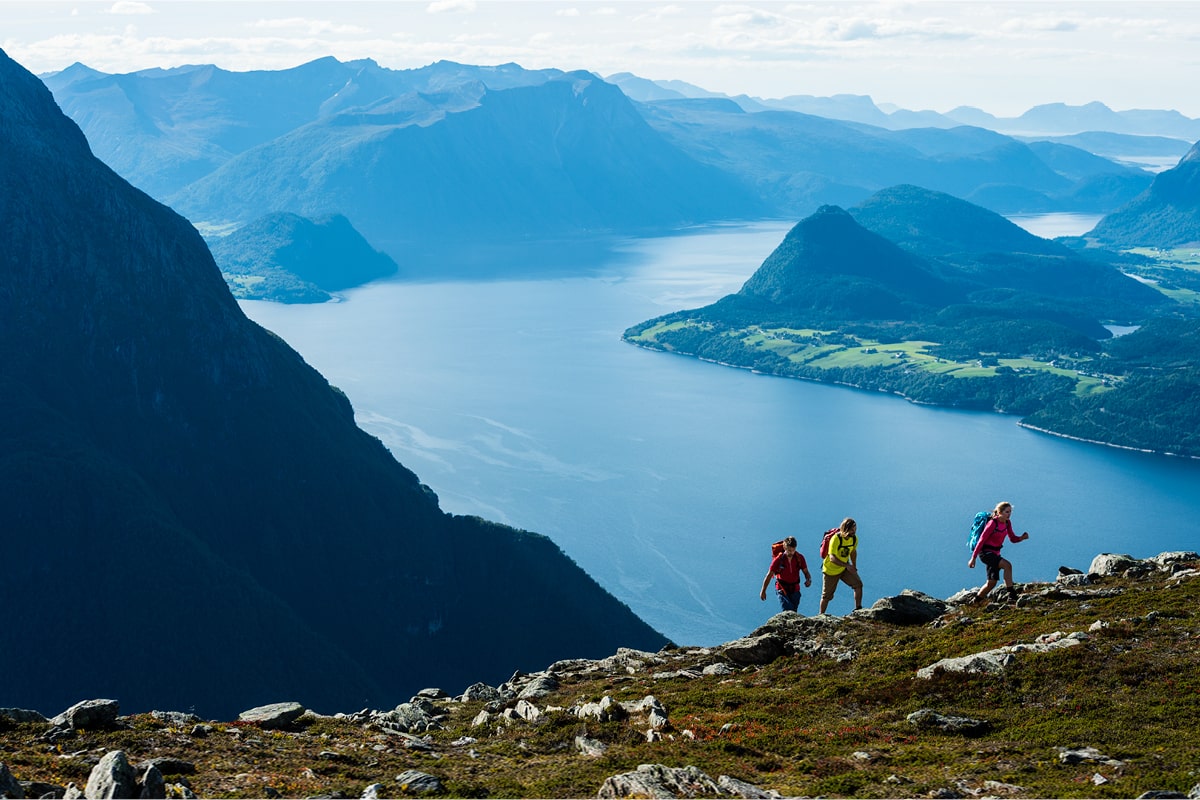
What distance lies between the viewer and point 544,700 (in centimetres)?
3275

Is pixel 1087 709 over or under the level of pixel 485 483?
under

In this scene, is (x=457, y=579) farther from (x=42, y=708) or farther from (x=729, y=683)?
(x=729, y=683)

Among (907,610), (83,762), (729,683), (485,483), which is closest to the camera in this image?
(83,762)

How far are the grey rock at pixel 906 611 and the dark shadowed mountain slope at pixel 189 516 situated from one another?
78.7 meters

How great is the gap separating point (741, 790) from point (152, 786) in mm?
10970

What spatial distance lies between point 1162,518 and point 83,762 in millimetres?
182914

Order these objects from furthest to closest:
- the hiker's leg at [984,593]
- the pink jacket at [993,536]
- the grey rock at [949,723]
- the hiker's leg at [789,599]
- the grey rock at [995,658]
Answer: the hiker's leg at [789,599] → the hiker's leg at [984,593] → the pink jacket at [993,536] → the grey rock at [995,658] → the grey rock at [949,723]

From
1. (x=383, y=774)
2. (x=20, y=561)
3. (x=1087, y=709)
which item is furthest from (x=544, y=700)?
(x=20, y=561)

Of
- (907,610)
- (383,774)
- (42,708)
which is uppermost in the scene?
(907,610)

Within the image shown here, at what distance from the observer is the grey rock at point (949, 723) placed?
25719 millimetres

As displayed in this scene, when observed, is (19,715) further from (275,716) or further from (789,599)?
(789,599)

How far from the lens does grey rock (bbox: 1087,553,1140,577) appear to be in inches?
1479

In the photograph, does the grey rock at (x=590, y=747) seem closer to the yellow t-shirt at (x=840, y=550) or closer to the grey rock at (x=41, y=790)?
the yellow t-shirt at (x=840, y=550)

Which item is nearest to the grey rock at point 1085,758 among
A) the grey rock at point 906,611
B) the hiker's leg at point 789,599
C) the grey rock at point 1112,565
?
the grey rock at point 906,611
